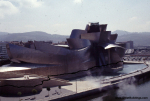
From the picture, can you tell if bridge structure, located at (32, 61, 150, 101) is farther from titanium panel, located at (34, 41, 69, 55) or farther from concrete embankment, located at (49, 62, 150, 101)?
titanium panel, located at (34, 41, 69, 55)

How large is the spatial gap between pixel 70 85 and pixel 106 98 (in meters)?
5.64

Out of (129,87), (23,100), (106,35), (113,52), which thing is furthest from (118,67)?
(23,100)

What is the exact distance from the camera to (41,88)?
20969 millimetres

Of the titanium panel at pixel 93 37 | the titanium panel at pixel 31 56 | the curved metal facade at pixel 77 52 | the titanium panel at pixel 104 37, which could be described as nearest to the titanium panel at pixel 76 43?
the curved metal facade at pixel 77 52

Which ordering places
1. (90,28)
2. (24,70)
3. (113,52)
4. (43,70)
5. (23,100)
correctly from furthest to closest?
(90,28), (113,52), (43,70), (24,70), (23,100)

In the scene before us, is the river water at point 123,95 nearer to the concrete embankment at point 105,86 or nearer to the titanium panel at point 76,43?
the concrete embankment at point 105,86

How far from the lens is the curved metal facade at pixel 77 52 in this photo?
25.0 metres

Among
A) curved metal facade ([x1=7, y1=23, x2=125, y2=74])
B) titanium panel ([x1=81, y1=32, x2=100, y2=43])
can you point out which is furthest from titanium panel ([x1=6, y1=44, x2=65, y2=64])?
titanium panel ([x1=81, y1=32, x2=100, y2=43])

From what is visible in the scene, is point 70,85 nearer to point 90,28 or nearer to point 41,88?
point 41,88

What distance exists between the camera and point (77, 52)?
29.2 metres

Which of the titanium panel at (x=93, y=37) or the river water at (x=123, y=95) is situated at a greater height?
the titanium panel at (x=93, y=37)

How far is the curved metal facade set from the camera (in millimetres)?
24984

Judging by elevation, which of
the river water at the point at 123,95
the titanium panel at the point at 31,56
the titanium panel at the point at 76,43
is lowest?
the river water at the point at 123,95

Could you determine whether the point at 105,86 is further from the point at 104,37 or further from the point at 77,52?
the point at 104,37
